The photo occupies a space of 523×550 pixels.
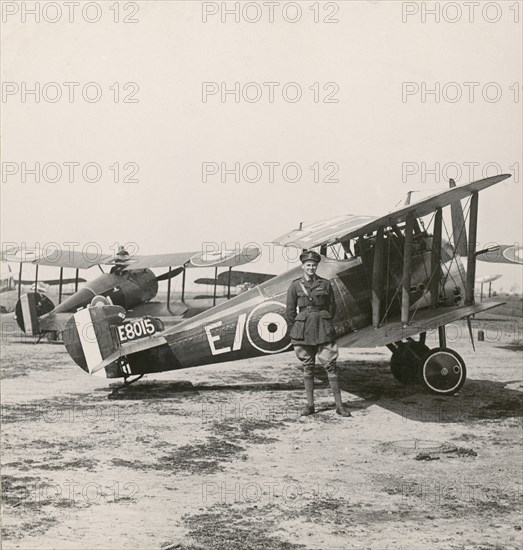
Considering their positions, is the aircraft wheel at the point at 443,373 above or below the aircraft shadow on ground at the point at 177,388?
above

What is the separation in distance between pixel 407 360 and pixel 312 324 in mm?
2745

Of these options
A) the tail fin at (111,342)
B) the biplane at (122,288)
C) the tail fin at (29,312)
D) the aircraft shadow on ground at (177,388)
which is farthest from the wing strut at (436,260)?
the tail fin at (29,312)

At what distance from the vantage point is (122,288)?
15562 millimetres

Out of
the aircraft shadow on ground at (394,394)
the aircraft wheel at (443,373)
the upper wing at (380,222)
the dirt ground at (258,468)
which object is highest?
the upper wing at (380,222)

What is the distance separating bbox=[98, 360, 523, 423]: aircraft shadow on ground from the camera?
6.73 metres

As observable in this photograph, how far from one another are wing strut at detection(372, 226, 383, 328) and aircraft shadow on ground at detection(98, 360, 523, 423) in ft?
3.67

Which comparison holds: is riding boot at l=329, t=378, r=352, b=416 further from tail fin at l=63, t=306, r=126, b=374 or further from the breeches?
tail fin at l=63, t=306, r=126, b=374

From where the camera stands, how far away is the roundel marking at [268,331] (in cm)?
751

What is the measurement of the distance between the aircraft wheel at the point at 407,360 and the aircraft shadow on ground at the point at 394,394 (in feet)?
0.43

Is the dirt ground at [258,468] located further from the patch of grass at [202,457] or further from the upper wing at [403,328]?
the upper wing at [403,328]

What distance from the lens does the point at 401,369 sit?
28.6ft

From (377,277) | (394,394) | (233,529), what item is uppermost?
(377,277)

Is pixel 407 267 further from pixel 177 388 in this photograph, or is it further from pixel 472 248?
pixel 177 388

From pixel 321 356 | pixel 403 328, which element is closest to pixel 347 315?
pixel 403 328
